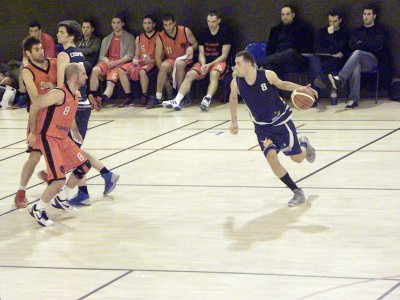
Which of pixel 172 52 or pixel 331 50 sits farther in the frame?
pixel 172 52

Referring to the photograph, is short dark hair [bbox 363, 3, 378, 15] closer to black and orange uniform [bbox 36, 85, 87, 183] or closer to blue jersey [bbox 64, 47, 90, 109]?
blue jersey [bbox 64, 47, 90, 109]

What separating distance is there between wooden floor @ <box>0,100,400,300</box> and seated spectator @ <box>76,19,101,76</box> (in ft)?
13.7

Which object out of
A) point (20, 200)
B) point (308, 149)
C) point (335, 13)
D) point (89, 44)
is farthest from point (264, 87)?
point (89, 44)

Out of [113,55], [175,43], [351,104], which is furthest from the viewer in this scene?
[113,55]

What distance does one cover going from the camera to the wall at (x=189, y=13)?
15133mm

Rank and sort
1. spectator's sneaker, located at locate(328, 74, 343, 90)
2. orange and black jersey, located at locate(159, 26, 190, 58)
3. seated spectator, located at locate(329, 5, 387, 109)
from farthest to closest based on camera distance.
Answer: orange and black jersey, located at locate(159, 26, 190, 58) → seated spectator, located at locate(329, 5, 387, 109) → spectator's sneaker, located at locate(328, 74, 343, 90)

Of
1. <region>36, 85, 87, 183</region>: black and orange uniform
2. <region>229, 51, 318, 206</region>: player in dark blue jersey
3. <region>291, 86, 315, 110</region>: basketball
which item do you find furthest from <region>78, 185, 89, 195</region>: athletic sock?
<region>291, 86, 315, 110</region>: basketball

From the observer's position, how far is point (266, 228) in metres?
7.36

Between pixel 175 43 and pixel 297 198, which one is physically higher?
pixel 175 43

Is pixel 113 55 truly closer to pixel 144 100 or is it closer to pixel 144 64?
pixel 144 64

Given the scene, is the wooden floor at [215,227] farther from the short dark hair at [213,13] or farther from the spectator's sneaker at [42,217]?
the short dark hair at [213,13]

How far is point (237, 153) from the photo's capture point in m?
10.8

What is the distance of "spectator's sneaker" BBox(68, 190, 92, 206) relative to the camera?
27.7 ft

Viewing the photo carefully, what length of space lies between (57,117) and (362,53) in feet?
24.1
